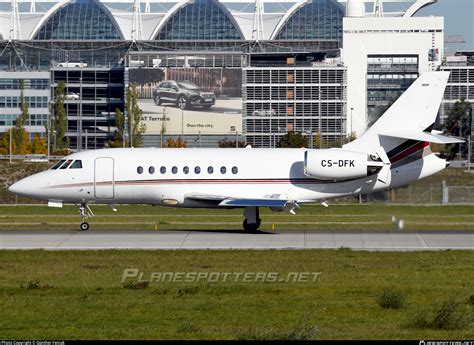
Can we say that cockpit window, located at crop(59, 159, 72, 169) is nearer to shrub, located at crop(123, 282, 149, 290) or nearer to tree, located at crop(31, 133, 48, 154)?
shrub, located at crop(123, 282, 149, 290)

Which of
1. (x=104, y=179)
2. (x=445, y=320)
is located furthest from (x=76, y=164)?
(x=445, y=320)

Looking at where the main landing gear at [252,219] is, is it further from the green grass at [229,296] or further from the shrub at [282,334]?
the shrub at [282,334]

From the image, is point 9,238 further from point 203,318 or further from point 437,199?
point 437,199

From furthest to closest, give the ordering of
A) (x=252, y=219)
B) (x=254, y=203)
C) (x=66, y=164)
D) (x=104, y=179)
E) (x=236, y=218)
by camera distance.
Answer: (x=236, y=218), (x=66, y=164), (x=104, y=179), (x=252, y=219), (x=254, y=203)

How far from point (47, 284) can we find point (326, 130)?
158395 mm

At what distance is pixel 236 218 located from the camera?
59.1 meters

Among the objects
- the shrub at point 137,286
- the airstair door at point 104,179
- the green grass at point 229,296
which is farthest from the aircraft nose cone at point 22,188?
the shrub at point 137,286

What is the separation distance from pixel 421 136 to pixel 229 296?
68.1 feet

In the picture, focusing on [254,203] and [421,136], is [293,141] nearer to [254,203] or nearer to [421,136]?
[421,136]

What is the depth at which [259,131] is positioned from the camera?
193m

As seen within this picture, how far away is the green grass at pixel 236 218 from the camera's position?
46.8 metres

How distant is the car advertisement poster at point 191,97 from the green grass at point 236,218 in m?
121

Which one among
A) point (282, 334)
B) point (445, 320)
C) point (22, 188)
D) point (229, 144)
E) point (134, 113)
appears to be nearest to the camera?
point (282, 334)

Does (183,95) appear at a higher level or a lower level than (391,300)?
higher
